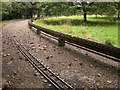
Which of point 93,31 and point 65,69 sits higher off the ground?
point 93,31

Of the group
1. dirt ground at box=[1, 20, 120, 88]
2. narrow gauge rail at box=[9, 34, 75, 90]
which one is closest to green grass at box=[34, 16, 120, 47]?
dirt ground at box=[1, 20, 120, 88]

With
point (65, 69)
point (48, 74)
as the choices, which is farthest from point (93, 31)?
point (48, 74)

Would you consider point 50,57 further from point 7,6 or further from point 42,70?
point 7,6

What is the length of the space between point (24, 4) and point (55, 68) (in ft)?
211

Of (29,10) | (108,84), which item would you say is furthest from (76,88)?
(29,10)

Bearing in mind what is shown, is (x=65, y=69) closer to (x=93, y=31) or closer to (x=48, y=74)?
(x=48, y=74)

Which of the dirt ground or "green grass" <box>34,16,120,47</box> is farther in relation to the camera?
"green grass" <box>34,16,120,47</box>

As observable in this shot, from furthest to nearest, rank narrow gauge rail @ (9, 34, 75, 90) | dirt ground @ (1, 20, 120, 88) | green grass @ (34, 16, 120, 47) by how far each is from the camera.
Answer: green grass @ (34, 16, 120, 47) → dirt ground @ (1, 20, 120, 88) → narrow gauge rail @ (9, 34, 75, 90)

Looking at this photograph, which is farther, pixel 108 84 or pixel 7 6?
pixel 7 6

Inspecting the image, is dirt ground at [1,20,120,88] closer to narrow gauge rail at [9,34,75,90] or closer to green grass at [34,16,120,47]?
narrow gauge rail at [9,34,75,90]

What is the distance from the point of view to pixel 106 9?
39062mm

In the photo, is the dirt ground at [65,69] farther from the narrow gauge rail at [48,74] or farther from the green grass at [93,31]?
the green grass at [93,31]

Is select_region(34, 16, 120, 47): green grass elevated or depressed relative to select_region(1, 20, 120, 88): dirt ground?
elevated

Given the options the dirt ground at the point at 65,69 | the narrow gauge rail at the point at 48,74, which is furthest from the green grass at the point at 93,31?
the narrow gauge rail at the point at 48,74
